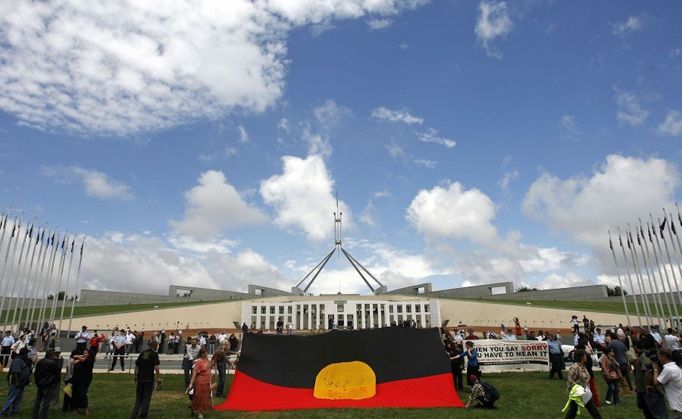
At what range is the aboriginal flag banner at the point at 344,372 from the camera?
12.4 metres

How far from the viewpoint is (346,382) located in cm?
1289

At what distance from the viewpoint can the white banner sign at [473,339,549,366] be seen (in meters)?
18.2

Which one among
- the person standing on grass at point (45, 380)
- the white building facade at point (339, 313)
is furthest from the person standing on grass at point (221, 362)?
the white building facade at point (339, 313)

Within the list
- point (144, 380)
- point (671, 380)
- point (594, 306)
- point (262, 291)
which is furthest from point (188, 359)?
point (262, 291)

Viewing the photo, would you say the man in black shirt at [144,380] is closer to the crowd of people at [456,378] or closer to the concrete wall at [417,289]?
the crowd of people at [456,378]

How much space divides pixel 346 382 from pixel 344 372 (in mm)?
293

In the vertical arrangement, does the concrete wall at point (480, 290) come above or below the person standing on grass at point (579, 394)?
above

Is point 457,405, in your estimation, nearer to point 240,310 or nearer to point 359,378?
point 359,378

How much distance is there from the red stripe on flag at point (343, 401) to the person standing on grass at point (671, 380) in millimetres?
5388

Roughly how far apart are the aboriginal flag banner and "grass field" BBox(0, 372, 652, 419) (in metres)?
0.67

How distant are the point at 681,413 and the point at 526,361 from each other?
39.2 ft

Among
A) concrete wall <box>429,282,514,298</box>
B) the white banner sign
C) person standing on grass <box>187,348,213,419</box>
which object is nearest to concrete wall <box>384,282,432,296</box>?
concrete wall <box>429,282,514,298</box>

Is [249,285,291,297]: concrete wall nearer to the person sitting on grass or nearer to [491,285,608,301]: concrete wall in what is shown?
[491,285,608,301]: concrete wall

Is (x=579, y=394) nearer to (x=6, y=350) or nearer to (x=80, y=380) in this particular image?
(x=80, y=380)
